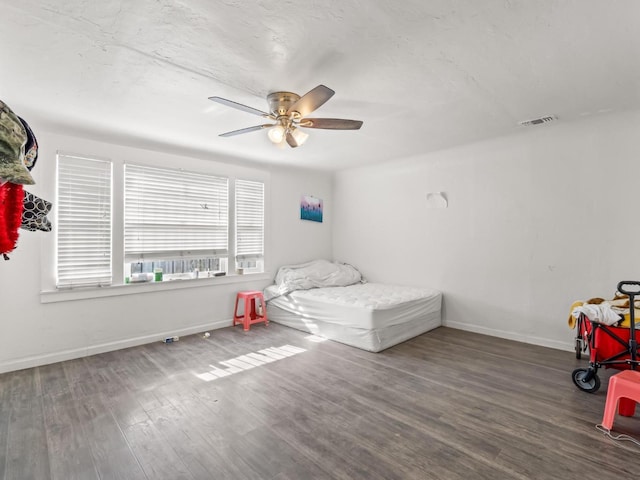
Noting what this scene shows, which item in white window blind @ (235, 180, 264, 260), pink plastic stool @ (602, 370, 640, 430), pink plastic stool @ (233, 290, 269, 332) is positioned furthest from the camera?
white window blind @ (235, 180, 264, 260)

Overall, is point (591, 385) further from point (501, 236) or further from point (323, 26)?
point (323, 26)

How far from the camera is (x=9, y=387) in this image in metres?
2.82

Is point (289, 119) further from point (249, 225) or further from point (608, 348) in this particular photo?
point (608, 348)

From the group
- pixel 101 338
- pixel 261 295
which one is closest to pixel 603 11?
pixel 261 295

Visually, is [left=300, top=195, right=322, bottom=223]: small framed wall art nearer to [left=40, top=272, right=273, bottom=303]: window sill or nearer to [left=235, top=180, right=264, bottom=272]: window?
[left=235, top=180, right=264, bottom=272]: window

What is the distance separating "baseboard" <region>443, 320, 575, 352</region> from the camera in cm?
366

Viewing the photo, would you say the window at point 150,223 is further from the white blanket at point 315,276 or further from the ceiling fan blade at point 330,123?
the ceiling fan blade at point 330,123

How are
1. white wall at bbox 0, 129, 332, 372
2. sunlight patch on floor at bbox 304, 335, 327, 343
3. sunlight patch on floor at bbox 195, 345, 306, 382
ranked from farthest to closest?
sunlight patch on floor at bbox 304, 335, 327, 343 → white wall at bbox 0, 129, 332, 372 → sunlight patch on floor at bbox 195, 345, 306, 382

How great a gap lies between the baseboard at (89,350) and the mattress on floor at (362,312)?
1244 mm

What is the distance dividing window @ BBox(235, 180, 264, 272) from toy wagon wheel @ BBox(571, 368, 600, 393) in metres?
4.15

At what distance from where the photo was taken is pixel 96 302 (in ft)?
12.0

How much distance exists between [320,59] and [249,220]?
328 centimetres

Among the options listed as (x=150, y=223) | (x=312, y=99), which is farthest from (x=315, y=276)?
(x=312, y=99)

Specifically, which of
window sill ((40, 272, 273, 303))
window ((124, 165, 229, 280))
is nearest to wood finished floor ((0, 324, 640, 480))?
window sill ((40, 272, 273, 303))
